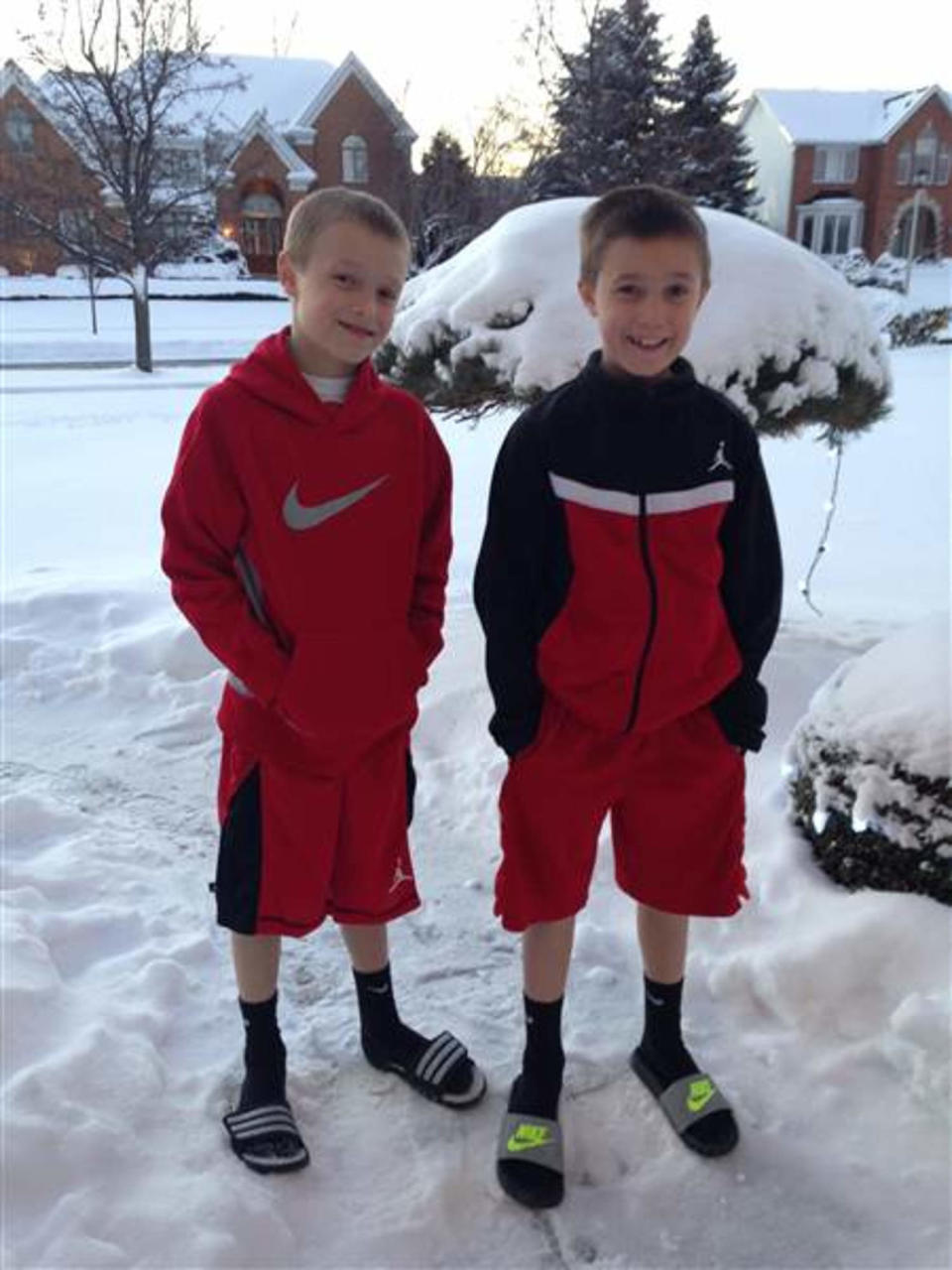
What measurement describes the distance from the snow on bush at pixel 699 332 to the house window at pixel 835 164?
39238mm

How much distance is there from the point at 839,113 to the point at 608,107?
20.2m

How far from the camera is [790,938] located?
2566 millimetres

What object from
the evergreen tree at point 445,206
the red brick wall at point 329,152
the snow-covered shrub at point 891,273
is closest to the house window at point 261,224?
the red brick wall at point 329,152

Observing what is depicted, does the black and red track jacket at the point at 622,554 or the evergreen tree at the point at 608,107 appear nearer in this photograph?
the black and red track jacket at the point at 622,554

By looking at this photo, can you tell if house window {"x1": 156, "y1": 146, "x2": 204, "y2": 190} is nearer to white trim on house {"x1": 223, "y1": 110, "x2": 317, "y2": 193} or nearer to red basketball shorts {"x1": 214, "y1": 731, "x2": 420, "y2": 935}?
white trim on house {"x1": 223, "y1": 110, "x2": 317, "y2": 193}

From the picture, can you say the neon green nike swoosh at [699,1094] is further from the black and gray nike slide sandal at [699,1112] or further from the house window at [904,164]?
the house window at [904,164]

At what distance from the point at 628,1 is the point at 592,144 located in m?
5.40

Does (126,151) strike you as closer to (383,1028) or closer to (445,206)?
(445,206)

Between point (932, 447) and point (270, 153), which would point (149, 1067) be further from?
point (270, 153)

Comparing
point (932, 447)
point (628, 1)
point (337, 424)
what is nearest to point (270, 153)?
point (628, 1)

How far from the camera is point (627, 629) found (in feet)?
6.48

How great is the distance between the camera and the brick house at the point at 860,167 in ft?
125

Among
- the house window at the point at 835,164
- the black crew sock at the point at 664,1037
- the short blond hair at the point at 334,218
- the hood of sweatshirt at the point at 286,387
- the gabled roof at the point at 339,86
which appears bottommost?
the black crew sock at the point at 664,1037

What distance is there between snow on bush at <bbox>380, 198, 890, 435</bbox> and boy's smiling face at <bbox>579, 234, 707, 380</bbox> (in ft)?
5.06
